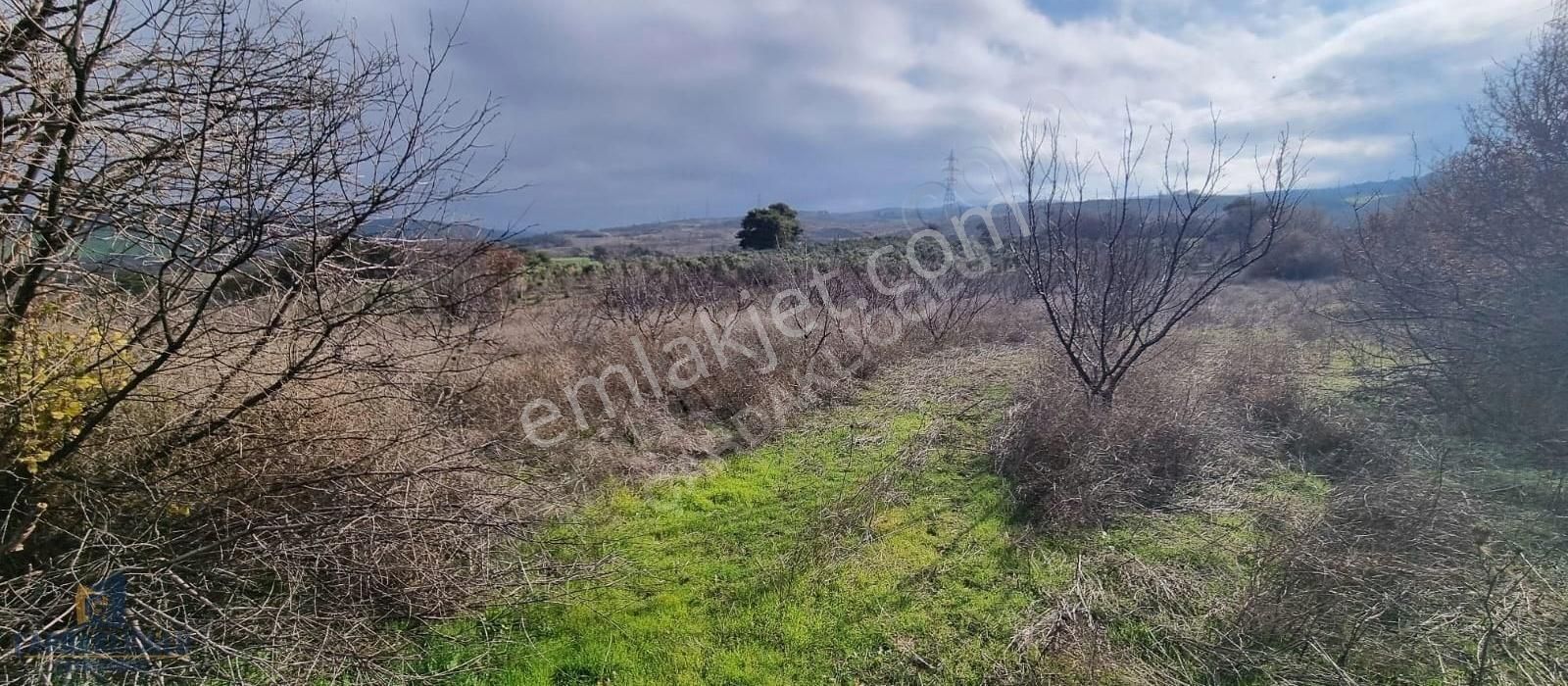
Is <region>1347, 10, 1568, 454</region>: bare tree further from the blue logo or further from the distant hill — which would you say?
the blue logo

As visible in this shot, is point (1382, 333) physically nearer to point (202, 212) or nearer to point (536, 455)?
point (536, 455)

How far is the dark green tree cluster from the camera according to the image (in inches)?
1142

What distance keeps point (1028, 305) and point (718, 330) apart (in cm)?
779

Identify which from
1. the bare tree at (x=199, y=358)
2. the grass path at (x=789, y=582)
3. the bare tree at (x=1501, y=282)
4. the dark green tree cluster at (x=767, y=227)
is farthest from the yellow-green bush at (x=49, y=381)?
the dark green tree cluster at (x=767, y=227)

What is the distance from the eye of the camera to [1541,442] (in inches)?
189

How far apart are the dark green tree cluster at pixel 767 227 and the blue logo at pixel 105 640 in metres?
26.4

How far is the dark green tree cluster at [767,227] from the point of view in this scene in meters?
29.0

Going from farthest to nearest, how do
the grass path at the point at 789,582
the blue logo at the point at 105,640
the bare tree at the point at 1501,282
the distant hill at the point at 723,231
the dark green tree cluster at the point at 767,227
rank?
the dark green tree cluster at the point at 767,227 → the distant hill at the point at 723,231 → the bare tree at the point at 1501,282 → the grass path at the point at 789,582 → the blue logo at the point at 105,640

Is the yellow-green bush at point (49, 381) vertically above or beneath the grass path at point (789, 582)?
above

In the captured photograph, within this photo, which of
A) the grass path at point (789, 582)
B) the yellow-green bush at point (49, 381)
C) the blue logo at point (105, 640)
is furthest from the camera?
the grass path at point (789, 582)

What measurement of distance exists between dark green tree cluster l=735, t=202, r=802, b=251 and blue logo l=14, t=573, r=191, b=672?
26439 millimetres

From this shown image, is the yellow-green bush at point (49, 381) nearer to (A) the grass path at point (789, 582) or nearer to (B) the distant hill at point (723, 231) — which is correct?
(A) the grass path at point (789, 582)

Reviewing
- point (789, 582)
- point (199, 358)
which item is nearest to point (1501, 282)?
point (789, 582)

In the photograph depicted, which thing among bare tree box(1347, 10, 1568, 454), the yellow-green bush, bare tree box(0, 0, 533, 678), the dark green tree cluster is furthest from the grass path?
the dark green tree cluster
